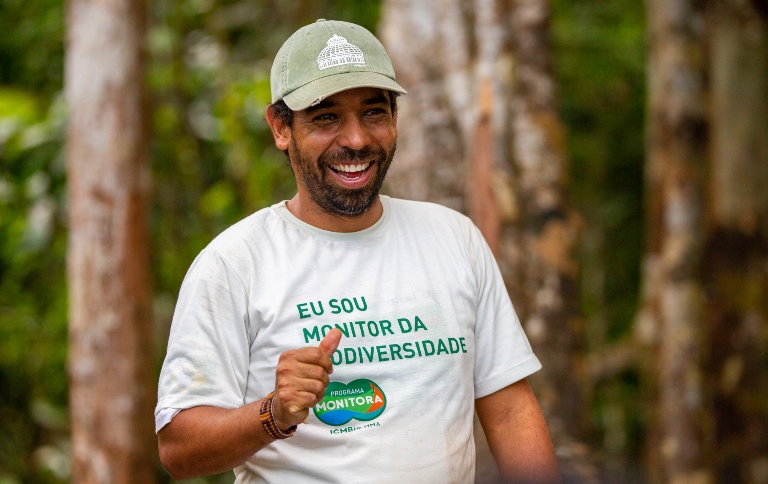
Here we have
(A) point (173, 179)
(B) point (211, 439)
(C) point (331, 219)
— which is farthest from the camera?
(A) point (173, 179)

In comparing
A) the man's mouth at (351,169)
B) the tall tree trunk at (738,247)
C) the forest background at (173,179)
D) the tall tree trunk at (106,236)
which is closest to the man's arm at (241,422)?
the man's mouth at (351,169)

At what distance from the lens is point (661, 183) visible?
24.5 feet

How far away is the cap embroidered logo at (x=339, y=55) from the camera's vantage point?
225 centimetres

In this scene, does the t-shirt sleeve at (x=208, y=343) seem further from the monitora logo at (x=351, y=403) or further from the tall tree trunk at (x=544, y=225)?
the tall tree trunk at (x=544, y=225)

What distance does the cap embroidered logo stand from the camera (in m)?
2.25

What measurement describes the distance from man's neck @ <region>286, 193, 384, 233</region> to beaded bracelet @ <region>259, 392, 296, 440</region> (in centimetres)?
53

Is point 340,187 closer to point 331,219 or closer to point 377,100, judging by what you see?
point 331,219

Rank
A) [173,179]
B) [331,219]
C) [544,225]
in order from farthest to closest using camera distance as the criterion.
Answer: [173,179] → [544,225] → [331,219]

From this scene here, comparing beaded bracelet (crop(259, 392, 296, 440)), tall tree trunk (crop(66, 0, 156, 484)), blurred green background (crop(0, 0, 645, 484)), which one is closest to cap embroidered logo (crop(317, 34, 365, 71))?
beaded bracelet (crop(259, 392, 296, 440))

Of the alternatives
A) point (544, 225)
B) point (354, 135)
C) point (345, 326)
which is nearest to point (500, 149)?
point (544, 225)

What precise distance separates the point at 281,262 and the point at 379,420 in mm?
436

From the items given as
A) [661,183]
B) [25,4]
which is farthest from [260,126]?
[661,183]

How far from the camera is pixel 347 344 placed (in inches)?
84.7

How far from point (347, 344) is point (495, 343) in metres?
0.43
